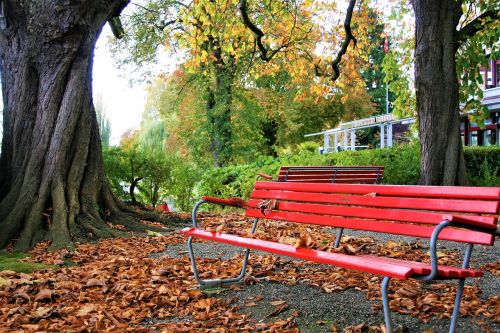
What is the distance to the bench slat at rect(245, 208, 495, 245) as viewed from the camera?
3131 mm

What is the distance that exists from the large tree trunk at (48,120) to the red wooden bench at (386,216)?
10.2 ft

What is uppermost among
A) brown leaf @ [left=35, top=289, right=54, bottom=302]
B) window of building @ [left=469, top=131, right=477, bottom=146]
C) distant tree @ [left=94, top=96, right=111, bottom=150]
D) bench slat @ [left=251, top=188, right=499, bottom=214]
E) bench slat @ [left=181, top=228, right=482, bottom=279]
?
window of building @ [left=469, top=131, right=477, bottom=146]

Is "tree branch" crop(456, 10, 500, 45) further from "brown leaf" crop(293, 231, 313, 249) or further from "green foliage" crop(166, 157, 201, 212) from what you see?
"brown leaf" crop(293, 231, 313, 249)

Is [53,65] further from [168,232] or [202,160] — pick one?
[202,160]

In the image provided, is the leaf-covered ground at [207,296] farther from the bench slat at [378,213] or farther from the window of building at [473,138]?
the window of building at [473,138]

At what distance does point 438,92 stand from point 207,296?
6.63 meters

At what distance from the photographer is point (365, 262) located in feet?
10.0

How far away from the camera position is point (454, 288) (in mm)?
4305

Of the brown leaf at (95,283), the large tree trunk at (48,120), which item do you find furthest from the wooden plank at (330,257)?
the large tree trunk at (48,120)

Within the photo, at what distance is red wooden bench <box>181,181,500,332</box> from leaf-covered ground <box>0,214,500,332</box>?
27cm

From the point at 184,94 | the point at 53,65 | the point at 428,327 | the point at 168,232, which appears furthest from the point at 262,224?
the point at 184,94

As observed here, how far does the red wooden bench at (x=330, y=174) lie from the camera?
931 cm

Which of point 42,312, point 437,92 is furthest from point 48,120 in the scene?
point 437,92

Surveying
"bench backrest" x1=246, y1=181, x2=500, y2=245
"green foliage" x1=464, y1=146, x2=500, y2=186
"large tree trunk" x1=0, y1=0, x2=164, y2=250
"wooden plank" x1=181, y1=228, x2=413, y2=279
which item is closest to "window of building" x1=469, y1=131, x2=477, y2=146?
"green foliage" x1=464, y1=146, x2=500, y2=186
